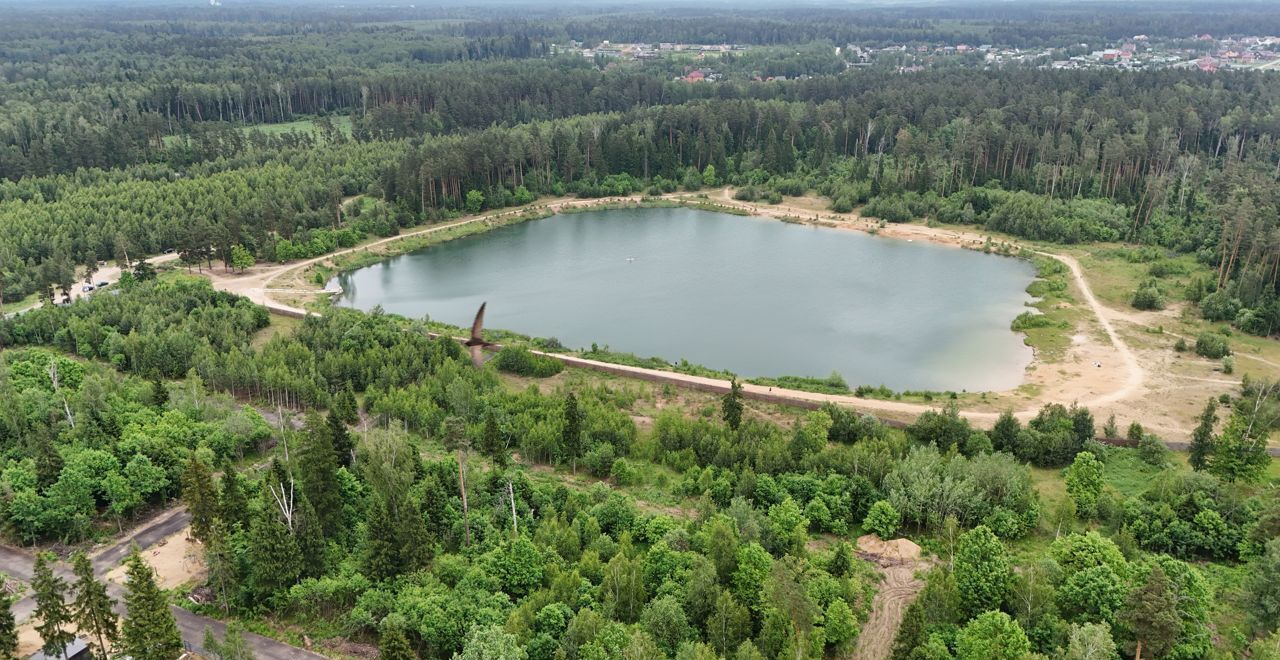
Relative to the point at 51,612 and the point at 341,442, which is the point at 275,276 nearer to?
the point at 341,442

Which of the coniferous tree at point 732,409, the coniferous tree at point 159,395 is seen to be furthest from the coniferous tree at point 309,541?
the coniferous tree at point 732,409

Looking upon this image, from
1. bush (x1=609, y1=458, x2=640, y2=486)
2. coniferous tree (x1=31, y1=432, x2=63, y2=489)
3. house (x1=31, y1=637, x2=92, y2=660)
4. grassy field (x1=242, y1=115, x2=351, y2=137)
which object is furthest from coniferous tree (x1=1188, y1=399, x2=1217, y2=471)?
grassy field (x1=242, y1=115, x2=351, y2=137)

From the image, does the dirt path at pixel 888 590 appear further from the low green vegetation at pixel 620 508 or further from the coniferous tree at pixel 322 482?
the coniferous tree at pixel 322 482

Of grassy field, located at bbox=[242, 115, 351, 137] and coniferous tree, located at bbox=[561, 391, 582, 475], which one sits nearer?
coniferous tree, located at bbox=[561, 391, 582, 475]

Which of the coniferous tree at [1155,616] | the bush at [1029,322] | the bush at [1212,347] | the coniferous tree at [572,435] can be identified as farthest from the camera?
the bush at [1029,322]

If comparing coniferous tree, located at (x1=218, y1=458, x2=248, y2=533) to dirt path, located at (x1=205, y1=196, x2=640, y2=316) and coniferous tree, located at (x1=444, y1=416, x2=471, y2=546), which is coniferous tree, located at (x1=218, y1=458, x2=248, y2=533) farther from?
dirt path, located at (x1=205, y1=196, x2=640, y2=316)

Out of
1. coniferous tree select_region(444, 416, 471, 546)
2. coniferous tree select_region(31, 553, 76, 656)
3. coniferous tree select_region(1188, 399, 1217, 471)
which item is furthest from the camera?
coniferous tree select_region(1188, 399, 1217, 471)
